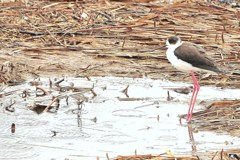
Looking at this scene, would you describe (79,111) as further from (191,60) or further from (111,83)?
(111,83)

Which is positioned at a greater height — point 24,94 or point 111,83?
point 111,83

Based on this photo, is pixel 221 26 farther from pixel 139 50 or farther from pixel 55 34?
pixel 55 34

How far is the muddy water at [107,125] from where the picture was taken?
8758 mm

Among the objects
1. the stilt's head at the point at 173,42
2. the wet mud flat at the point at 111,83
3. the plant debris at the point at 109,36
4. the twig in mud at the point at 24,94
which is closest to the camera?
the wet mud flat at the point at 111,83

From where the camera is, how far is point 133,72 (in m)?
12.7

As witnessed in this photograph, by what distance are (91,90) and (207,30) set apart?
Answer: 165 inches

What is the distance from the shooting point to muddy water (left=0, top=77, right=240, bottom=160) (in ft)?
28.7

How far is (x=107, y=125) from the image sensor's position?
9.81 metres

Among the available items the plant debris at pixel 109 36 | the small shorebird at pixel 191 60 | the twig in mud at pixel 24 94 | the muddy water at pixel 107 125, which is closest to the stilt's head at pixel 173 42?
the small shorebird at pixel 191 60

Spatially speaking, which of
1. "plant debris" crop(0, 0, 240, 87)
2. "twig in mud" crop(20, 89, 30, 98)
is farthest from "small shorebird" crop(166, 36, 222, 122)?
"twig in mud" crop(20, 89, 30, 98)

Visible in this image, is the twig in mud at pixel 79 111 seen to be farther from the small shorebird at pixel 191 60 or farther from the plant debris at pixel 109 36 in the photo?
the plant debris at pixel 109 36

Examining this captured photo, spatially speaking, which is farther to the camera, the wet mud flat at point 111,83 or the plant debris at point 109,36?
the plant debris at point 109,36

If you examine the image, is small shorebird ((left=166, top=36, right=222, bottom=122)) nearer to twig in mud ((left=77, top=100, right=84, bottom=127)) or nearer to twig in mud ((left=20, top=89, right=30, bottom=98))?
twig in mud ((left=77, top=100, right=84, bottom=127))

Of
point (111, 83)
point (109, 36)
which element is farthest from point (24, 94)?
point (109, 36)
